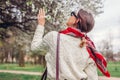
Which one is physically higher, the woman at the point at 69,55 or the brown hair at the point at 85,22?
the brown hair at the point at 85,22

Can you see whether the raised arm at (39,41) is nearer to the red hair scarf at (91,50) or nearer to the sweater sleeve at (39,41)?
the sweater sleeve at (39,41)

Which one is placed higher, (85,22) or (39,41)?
(85,22)

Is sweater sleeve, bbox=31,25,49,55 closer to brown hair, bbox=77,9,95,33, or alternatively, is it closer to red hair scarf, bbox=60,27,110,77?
red hair scarf, bbox=60,27,110,77

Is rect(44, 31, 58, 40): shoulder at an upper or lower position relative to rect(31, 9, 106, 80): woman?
upper

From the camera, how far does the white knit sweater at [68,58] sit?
12.6ft

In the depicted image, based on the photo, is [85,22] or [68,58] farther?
[85,22]

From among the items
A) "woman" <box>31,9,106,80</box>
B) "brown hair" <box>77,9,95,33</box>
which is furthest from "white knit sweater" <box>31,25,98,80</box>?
"brown hair" <box>77,9,95,33</box>

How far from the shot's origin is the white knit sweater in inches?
152

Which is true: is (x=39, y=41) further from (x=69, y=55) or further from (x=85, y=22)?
(x=85, y=22)

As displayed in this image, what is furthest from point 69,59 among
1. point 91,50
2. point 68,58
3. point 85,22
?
point 85,22

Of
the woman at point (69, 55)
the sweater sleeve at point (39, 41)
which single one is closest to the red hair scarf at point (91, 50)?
the woman at point (69, 55)

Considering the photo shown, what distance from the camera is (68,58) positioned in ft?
12.7

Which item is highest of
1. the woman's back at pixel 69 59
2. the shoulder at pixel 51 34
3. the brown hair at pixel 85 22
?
the brown hair at pixel 85 22

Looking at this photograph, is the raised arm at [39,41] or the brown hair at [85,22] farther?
the brown hair at [85,22]
